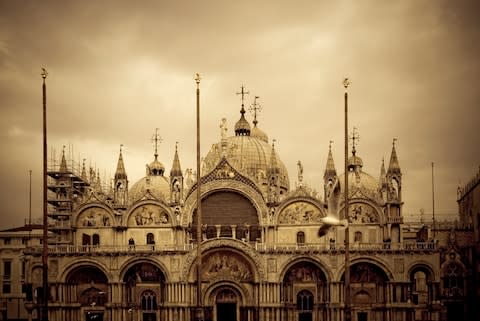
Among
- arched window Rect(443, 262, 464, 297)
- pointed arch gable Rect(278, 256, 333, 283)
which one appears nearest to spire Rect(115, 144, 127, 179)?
pointed arch gable Rect(278, 256, 333, 283)

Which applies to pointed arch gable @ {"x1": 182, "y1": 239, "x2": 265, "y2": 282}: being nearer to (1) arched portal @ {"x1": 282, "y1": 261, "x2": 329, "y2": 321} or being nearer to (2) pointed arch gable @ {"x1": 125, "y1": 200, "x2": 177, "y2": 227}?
(1) arched portal @ {"x1": 282, "y1": 261, "x2": 329, "y2": 321}

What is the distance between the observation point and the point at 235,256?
199ft

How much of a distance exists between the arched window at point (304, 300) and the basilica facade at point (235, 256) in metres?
0.08

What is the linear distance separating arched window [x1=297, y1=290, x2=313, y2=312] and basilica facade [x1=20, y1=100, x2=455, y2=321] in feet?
0.27

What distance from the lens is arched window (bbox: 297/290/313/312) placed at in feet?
200

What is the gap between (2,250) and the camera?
266 ft

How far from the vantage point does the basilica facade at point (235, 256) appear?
59.1m

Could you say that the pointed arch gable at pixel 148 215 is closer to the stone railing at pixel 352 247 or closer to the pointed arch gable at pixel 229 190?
the pointed arch gable at pixel 229 190

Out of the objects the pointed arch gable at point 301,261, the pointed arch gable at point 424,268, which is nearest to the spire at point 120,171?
the pointed arch gable at point 301,261

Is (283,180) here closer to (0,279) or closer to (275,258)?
(275,258)

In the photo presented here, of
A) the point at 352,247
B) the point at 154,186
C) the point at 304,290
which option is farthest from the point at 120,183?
the point at 352,247

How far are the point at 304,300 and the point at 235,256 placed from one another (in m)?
6.85

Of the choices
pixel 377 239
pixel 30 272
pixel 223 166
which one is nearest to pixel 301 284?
pixel 377 239

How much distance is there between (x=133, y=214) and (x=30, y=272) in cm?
1001
